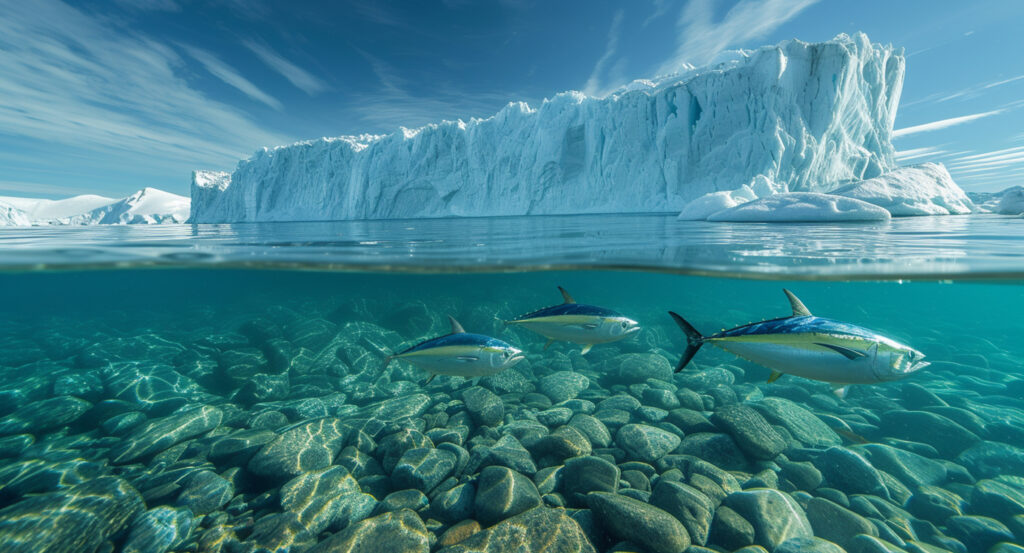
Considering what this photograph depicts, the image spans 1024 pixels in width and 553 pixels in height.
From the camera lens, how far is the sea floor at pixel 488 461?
13.1 ft

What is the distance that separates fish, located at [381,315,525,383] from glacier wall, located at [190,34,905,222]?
92.0 ft

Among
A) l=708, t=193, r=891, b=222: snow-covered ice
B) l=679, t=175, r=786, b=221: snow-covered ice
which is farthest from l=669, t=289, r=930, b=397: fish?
l=679, t=175, r=786, b=221: snow-covered ice

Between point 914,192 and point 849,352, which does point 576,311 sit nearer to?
point 849,352

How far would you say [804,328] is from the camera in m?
2.90

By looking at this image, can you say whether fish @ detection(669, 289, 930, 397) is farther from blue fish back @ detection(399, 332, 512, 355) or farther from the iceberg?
the iceberg

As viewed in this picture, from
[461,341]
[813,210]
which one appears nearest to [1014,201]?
[813,210]

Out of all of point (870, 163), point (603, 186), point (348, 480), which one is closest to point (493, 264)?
point (348, 480)

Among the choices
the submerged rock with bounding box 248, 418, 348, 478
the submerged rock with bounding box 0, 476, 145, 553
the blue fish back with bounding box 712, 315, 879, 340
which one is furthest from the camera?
the submerged rock with bounding box 248, 418, 348, 478

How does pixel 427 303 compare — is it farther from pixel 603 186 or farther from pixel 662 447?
pixel 603 186

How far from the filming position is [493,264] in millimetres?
6898

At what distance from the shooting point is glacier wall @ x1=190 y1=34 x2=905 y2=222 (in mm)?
25969

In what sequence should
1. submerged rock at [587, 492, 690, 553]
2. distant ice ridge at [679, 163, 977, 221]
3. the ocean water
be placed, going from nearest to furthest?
1. submerged rock at [587, 492, 690, 553]
2. the ocean water
3. distant ice ridge at [679, 163, 977, 221]

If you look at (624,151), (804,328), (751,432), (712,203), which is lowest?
(751,432)

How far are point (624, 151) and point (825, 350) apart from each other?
109 feet
